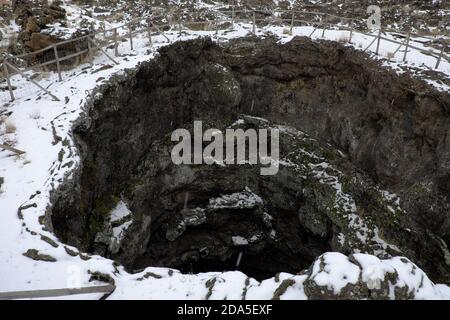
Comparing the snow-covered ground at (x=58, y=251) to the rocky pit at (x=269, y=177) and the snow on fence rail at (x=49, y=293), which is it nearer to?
the snow on fence rail at (x=49, y=293)

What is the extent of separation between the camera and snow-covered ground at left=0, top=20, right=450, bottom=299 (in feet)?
23.0

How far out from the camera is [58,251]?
26.7 feet

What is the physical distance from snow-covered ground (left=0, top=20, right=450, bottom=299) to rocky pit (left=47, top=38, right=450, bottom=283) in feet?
3.48

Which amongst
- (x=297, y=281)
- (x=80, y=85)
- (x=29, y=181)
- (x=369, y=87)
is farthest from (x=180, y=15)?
(x=297, y=281)

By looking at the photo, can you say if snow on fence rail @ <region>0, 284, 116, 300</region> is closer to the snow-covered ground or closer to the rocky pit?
the snow-covered ground

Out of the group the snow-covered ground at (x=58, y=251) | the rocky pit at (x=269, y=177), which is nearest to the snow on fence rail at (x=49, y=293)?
the snow-covered ground at (x=58, y=251)

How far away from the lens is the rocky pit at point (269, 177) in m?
14.1

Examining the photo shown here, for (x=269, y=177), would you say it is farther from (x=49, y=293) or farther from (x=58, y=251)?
(x=49, y=293)

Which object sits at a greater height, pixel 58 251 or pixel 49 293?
pixel 49 293

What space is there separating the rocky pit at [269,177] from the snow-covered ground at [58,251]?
3.48 ft

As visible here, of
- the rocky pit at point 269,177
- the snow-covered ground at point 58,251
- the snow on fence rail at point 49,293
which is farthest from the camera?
the rocky pit at point 269,177

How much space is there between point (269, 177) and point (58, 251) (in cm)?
1237

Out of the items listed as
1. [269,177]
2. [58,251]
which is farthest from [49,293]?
[269,177]

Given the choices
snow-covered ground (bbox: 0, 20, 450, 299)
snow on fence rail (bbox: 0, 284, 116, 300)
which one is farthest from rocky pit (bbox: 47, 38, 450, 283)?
snow on fence rail (bbox: 0, 284, 116, 300)
